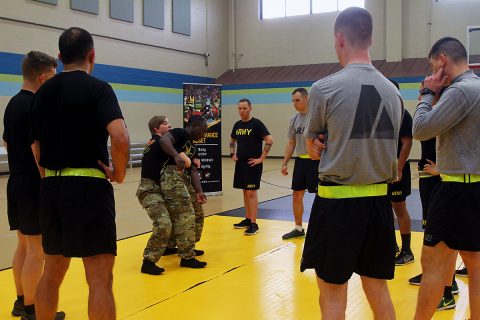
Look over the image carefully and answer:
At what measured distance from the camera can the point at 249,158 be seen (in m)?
7.19

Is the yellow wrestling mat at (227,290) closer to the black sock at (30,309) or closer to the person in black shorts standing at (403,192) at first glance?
the person in black shorts standing at (403,192)

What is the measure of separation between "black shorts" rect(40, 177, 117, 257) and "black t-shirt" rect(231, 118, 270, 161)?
445 centimetres

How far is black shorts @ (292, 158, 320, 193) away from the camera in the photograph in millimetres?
6414

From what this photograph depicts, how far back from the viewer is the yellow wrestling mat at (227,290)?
396 centimetres

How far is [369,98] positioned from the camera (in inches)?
97.4

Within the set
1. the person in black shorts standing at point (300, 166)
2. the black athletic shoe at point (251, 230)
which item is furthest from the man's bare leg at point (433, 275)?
the black athletic shoe at point (251, 230)

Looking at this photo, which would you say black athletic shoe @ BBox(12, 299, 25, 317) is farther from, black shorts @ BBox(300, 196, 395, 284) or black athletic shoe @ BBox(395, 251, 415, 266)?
black athletic shoe @ BBox(395, 251, 415, 266)

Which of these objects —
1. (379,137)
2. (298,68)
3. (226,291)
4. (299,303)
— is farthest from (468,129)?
(298,68)

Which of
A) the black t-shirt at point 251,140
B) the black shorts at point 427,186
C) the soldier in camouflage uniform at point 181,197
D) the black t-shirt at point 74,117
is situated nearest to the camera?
the black t-shirt at point 74,117

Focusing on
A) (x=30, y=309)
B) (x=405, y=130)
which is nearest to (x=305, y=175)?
(x=405, y=130)

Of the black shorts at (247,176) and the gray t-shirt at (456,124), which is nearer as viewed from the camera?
the gray t-shirt at (456,124)

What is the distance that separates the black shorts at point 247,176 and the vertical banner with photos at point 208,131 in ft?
9.93

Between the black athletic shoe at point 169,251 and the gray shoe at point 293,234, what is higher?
the gray shoe at point 293,234

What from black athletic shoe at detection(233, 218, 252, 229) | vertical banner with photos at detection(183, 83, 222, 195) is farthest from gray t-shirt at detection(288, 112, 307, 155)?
vertical banner with photos at detection(183, 83, 222, 195)
